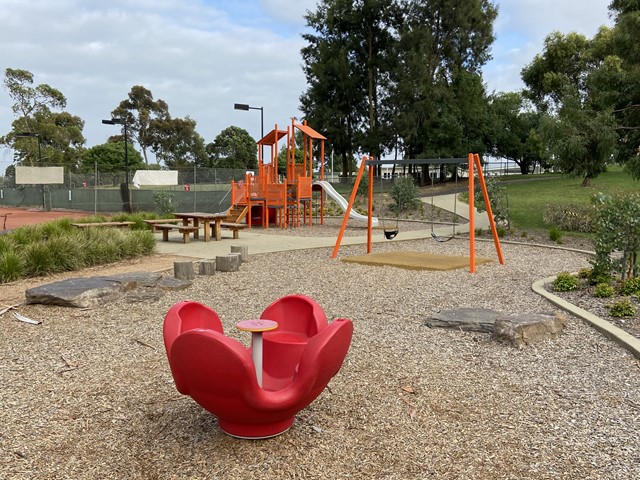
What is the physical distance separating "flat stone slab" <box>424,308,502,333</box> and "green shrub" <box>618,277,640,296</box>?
6.81 feet

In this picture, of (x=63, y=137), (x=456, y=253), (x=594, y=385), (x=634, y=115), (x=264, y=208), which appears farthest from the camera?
(x=63, y=137)

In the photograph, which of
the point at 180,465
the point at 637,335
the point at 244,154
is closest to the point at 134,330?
the point at 180,465

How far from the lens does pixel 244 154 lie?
86062mm

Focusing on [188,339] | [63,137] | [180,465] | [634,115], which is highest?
[63,137]

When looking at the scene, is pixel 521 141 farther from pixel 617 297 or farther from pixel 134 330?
pixel 134 330

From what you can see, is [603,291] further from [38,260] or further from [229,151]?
[229,151]

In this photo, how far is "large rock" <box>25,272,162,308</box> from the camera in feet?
20.9

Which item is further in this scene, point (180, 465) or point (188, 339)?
point (180, 465)

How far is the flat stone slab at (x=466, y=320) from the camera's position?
544 centimetres

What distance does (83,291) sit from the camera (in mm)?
6484

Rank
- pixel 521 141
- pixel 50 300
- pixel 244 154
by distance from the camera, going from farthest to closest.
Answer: pixel 244 154 < pixel 521 141 < pixel 50 300

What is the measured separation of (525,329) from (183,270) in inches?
208

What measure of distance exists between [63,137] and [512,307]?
197ft

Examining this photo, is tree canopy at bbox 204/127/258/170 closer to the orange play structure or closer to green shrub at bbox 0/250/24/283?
the orange play structure
